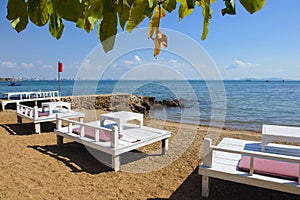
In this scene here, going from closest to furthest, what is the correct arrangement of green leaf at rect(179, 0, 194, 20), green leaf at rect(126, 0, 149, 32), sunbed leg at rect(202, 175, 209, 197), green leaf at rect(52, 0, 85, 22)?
green leaf at rect(52, 0, 85, 22), green leaf at rect(126, 0, 149, 32), green leaf at rect(179, 0, 194, 20), sunbed leg at rect(202, 175, 209, 197)

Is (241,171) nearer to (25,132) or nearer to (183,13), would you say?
(183,13)

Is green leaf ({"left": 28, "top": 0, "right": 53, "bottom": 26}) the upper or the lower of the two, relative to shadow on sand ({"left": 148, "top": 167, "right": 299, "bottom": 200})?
upper

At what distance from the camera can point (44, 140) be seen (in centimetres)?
677

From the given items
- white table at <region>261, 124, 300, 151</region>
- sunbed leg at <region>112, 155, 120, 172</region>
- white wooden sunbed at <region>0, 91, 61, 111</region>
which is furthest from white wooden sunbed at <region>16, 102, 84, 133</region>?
white table at <region>261, 124, 300, 151</region>

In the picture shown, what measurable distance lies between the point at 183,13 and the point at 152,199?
3.53 metres

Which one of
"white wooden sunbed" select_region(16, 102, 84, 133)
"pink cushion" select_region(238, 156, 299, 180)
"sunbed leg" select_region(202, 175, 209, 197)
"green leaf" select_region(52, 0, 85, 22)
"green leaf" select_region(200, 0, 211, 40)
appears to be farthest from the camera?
"white wooden sunbed" select_region(16, 102, 84, 133)

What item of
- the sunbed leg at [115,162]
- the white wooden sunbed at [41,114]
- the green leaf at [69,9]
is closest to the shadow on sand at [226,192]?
the sunbed leg at [115,162]

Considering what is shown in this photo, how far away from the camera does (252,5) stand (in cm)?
50

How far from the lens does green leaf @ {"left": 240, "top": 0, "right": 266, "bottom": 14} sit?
49 centimetres

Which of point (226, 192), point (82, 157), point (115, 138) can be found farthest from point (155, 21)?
point (82, 157)

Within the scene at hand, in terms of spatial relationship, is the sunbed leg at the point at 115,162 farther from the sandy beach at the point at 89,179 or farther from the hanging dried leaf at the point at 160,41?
the hanging dried leaf at the point at 160,41

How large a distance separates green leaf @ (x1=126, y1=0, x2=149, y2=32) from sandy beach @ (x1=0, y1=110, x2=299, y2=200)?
364 cm

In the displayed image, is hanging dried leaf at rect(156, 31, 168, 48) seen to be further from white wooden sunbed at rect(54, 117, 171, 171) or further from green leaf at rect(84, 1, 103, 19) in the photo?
white wooden sunbed at rect(54, 117, 171, 171)

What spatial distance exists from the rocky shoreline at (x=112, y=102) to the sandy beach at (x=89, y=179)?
10.3 meters
